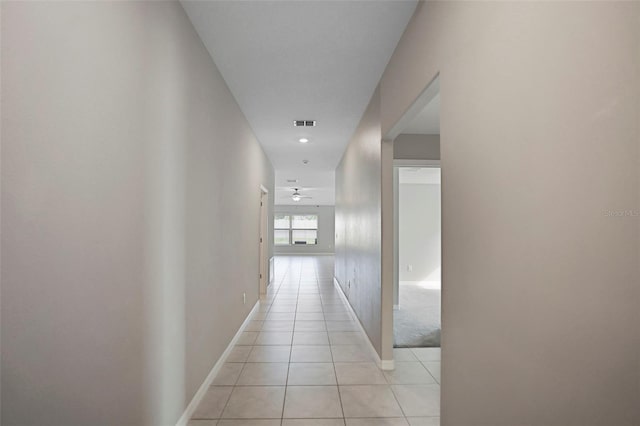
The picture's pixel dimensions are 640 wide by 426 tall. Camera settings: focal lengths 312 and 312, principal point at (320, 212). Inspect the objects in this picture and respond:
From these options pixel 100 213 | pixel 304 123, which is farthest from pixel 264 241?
pixel 100 213

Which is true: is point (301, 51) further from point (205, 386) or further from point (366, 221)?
point (205, 386)

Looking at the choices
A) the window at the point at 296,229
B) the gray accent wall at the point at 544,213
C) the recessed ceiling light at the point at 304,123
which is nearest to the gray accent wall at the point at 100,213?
the gray accent wall at the point at 544,213

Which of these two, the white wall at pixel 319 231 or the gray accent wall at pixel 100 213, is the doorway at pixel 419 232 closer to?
the gray accent wall at pixel 100 213

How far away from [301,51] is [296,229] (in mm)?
14150

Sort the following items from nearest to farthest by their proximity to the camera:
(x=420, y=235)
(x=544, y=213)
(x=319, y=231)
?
(x=544, y=213) → (x=420, y=235) → (x=319, y=231)

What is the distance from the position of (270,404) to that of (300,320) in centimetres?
224

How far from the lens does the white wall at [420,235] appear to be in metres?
7.59

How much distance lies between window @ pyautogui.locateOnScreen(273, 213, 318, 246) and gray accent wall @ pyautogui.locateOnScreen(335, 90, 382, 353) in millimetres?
11103

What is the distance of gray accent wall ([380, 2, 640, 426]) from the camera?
71cm

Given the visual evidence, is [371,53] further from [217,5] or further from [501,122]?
[501,122]

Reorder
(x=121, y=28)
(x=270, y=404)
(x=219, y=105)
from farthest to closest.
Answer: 1. (x=219, y=105)
2. (x=270, y=404)
3. (x=121, y=28)

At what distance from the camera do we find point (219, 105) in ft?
9.50

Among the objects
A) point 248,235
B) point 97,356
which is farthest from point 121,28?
point 248,235

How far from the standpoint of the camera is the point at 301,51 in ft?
8.25
